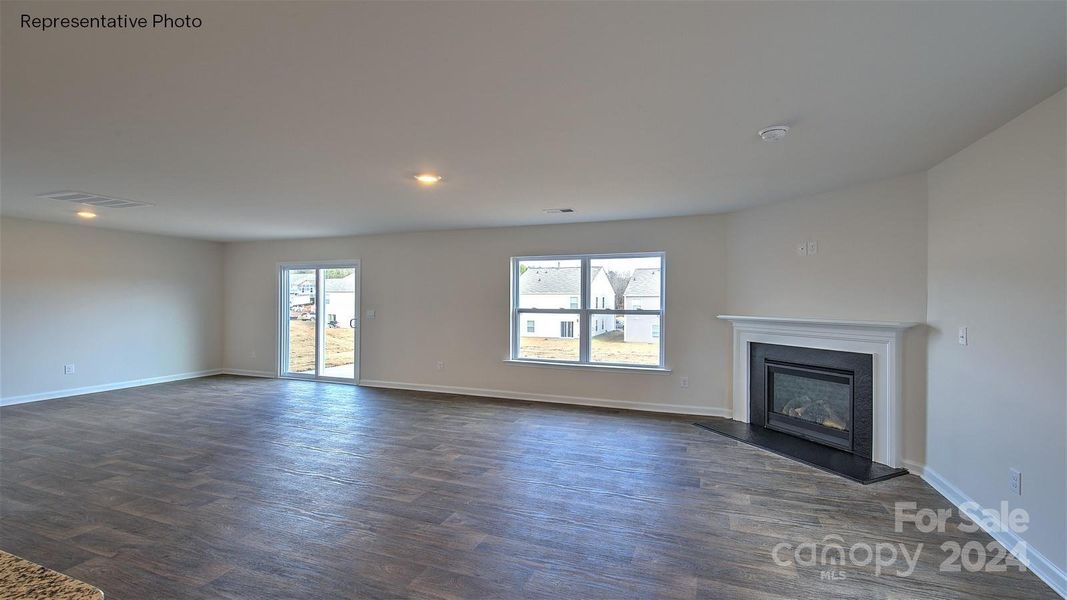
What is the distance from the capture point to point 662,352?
17.7 feet

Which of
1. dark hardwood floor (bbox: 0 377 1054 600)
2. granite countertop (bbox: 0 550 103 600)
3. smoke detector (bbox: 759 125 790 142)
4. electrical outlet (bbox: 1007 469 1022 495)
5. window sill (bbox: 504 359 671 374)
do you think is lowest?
dark hardwood floor (bbox: 0 377 1054 600)

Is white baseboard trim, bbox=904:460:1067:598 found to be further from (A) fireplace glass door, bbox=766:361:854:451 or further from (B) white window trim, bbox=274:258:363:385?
(B) white window trim, bbox=274:258:363:385

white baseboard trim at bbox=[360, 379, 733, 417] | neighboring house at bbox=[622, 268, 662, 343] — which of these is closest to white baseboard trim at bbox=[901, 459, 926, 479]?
white baseboard trim at bbox=[360, 379, 733, 417]

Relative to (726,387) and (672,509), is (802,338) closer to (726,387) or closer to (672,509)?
(726,387)

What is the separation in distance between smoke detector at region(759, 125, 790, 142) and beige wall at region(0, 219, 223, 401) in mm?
7959

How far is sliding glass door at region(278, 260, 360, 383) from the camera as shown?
7.03 m

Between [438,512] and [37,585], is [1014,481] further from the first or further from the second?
[37,585]

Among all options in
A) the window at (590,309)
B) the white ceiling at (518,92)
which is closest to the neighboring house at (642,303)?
the window at (590,309)

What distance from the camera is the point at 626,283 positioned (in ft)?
18.4

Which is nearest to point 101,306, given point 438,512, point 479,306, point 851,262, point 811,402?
point 479,306

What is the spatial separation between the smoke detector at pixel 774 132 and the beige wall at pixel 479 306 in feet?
8.52

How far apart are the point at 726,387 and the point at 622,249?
6.34ft

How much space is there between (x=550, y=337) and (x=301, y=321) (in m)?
4.18

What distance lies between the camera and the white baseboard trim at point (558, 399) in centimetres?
519
